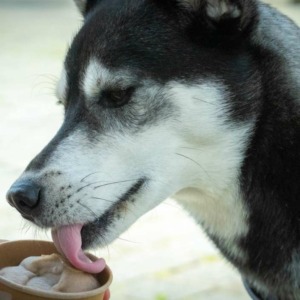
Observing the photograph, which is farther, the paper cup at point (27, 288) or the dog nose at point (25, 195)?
the dog nose at point (25, 195)

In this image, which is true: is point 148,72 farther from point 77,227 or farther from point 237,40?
point 77,227

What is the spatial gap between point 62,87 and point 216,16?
53 cm

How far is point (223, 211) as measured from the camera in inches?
93.0

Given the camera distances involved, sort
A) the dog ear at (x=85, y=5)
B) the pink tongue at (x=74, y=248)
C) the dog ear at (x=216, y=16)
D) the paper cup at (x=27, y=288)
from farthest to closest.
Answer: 1. the dog ear at (x=85, y=5)
2. the dog ear at (x=216, y=16)
3. the pink tongue at (x=74, y=248)
4. the paper cup at (x=27, y=288)

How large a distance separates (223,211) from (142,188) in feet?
1.04

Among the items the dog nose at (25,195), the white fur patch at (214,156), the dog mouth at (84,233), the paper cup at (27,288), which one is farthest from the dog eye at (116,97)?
the paper cup at (27,288)

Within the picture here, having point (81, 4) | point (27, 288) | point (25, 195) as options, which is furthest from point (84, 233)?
point (81, 4)

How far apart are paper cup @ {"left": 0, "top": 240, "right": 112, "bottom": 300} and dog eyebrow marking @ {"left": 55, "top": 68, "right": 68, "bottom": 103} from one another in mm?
492

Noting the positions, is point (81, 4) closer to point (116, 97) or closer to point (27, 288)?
point (116, 97)

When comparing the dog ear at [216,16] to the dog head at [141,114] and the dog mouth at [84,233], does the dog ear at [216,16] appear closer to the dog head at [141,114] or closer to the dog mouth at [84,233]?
the dog head at [141,114]

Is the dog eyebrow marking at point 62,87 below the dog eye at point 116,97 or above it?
below

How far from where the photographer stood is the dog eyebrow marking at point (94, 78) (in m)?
2.22

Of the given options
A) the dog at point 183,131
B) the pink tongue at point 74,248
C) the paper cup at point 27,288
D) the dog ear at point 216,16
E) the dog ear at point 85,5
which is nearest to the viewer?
the paper cup at point 27,288

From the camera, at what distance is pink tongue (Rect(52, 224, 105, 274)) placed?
6.64 feet
